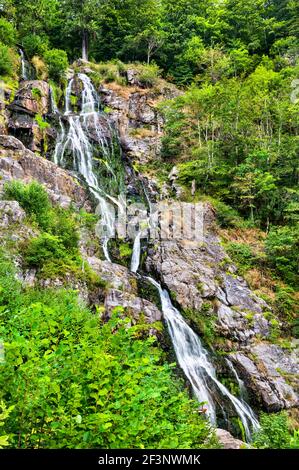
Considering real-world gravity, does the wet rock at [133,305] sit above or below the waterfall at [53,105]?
below

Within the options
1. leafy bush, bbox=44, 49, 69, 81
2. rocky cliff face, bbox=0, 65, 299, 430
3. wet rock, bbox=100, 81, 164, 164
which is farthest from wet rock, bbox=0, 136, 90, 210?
leafy bush, bbox=44, 49, 69, 81

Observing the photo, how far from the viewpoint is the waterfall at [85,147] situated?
1660 cm

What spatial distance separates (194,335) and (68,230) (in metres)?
5.64

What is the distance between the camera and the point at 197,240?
16.1 m

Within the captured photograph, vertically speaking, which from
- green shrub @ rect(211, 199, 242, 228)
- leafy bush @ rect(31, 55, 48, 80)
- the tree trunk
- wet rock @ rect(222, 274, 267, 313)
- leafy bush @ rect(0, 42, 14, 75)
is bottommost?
wet rock @ rect(222, 274, 267, 313)

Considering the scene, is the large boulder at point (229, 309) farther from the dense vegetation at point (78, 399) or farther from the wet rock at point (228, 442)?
the dense vegetation at point (78, 399)

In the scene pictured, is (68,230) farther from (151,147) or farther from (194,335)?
(151,147)

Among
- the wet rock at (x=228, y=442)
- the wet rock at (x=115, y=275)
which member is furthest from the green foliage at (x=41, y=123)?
the wet rock at (x=228, y=442)

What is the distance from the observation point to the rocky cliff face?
11.4m

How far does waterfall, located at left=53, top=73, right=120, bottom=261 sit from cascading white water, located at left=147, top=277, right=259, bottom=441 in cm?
391

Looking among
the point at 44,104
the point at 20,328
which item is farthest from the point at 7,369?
the point at 44,104

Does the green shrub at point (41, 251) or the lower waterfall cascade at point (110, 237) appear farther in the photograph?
the lower waterfall cascade at point (110, 237)

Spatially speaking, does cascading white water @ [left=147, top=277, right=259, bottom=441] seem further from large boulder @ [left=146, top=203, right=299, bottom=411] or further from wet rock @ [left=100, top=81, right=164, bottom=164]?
wet rock @ [left=100, top=81, right=164, bottom=164]

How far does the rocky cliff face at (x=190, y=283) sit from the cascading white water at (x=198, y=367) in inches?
21.7
